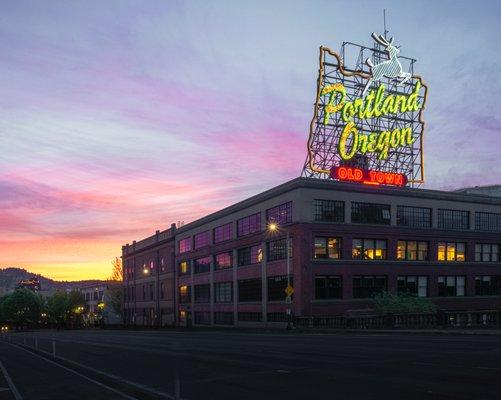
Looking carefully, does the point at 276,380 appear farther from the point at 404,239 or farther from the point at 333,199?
the point at 404,239

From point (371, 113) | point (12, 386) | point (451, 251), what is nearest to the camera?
point (12, 386)

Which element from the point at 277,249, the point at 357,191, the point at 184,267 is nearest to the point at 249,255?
the point at 277,249

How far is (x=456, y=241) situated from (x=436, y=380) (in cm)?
5281

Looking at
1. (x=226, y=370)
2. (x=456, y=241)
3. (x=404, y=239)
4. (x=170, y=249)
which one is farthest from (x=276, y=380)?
(x=170, y=249)

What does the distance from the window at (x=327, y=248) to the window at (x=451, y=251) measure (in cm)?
1349

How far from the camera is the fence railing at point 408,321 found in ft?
144

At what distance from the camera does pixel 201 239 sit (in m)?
82.7

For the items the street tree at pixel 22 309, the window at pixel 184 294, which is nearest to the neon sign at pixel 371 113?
the window at pixel 184 294

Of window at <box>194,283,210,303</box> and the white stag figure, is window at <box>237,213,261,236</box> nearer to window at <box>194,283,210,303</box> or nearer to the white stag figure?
window at <box>194,283,210,303</box>

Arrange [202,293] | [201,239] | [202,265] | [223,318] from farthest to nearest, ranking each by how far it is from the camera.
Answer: [201,239], [202,265], [202,293], [223,318]

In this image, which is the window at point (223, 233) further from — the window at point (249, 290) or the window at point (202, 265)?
the window at point (249, 290)

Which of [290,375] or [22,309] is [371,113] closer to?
[290,375]

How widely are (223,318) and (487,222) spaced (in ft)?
112

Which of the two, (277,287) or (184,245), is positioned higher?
(184,245)
